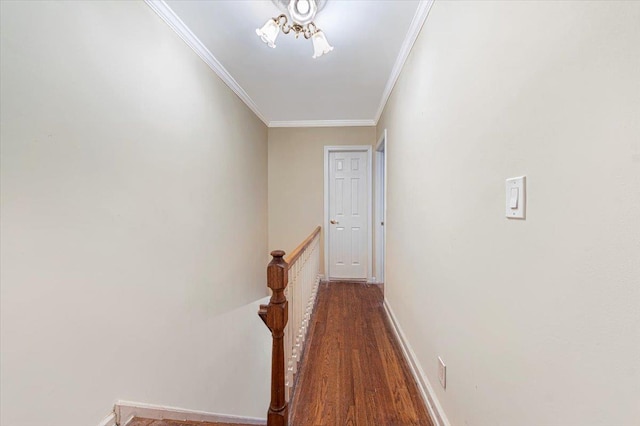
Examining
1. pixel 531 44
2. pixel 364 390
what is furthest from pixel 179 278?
pixel 531 44

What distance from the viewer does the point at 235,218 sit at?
2842 millimetres

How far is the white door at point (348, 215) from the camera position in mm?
3965

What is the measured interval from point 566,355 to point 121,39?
2.21 metres

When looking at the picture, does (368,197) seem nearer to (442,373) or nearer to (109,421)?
(442,373)

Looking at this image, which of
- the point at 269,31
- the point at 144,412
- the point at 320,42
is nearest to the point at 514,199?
the point at 320,42

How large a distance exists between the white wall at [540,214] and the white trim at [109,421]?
5.44ft

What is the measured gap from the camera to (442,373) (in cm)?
130

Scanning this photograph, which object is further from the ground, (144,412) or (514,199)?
(514,199)

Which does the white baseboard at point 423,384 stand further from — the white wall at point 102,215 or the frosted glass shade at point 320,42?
the frosted glass shade at point 320,42

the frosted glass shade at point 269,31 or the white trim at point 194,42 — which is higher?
the white trim at point 194,42

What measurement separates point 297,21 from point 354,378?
8.14ft

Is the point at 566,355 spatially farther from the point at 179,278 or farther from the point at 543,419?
the point at 179,278

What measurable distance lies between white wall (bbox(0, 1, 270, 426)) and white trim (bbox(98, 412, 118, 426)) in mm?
35

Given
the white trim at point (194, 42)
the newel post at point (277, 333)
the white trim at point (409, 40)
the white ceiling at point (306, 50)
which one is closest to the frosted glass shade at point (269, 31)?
the white ceiling at point (306, 50)
